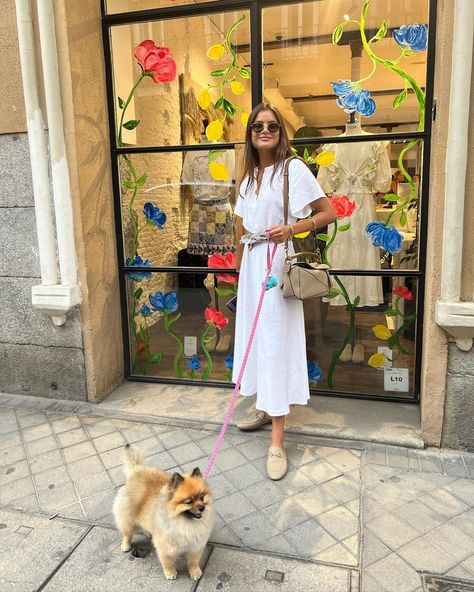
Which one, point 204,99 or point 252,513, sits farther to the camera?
point 204,99

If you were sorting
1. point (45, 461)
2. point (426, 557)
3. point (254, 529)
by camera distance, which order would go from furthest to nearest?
1. point (45, 461)
2. point (254, 529)
3. point (426, 557)

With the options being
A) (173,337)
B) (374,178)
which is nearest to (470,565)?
(374,178)

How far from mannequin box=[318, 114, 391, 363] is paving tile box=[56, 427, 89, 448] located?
90.2 inches

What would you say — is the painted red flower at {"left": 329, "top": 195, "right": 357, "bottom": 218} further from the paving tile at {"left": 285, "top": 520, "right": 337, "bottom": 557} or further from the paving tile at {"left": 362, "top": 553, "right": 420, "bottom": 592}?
the paving tile at {"left": 362, "top": 553, "right": 420, "bottom": 592}

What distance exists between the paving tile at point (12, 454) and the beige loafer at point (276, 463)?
5.59ft

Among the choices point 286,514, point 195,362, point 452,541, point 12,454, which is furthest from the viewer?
point 195,362

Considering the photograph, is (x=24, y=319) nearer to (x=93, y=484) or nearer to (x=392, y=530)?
(x=93, y=484)

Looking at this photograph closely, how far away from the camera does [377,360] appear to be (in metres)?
4.17

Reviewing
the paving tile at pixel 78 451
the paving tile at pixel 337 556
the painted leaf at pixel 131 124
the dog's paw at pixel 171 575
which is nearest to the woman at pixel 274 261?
the paving tile at pixel 337 556

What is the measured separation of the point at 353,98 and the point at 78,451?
3282 millimetres

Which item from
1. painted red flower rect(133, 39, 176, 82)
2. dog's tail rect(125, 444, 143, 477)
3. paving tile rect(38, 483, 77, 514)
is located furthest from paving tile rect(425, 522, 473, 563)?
painted red flower rect(133, 39, 176, 82)

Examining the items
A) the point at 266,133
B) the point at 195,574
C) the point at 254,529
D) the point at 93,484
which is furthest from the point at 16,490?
the point at 266,133

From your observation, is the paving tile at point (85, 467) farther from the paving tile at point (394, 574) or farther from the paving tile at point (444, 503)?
the paving tile at point (444, 503)

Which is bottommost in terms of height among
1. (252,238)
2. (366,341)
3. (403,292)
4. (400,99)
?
(366,341)
